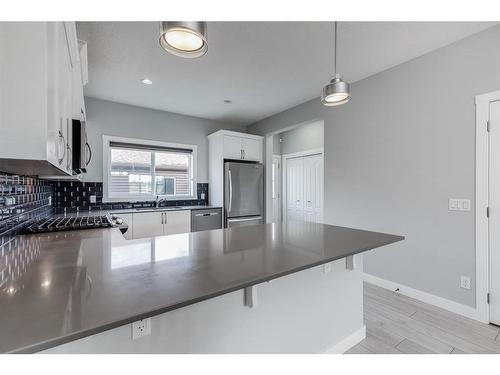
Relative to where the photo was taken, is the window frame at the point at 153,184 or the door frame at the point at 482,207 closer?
the door frame at the point at 482,207

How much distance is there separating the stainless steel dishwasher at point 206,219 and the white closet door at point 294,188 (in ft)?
7.45

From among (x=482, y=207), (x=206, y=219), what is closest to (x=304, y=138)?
(x=206, y=219)

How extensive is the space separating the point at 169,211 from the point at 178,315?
281cm

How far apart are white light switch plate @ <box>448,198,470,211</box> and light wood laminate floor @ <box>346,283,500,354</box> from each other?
3.33 ft

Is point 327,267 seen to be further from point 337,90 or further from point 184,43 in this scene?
point 184,43

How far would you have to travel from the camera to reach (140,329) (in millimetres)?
945

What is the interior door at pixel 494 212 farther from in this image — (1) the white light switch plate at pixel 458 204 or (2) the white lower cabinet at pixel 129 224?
(2) the white lower cabinet at pixel 129 224

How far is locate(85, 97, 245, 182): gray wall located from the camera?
362 centimetres

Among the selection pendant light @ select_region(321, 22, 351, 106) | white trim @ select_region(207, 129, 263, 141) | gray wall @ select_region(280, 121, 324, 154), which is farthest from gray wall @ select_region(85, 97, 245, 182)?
pendant light @ select_region(321, 22, 351, 106)

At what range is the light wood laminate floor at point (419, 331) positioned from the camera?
5.82ft

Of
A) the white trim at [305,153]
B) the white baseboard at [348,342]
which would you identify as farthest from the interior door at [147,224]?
the white trim at [305,153]

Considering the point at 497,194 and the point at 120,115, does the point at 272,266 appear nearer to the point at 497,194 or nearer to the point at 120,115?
the point at 497,194

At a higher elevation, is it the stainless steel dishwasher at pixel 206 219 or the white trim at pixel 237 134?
the white trim at pixel 237 134

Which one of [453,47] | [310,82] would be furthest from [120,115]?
[453,47]
